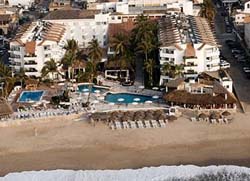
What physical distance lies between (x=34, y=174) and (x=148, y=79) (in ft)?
67.0

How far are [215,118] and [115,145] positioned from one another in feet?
25.1

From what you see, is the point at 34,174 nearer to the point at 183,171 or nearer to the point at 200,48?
the point at 183,171

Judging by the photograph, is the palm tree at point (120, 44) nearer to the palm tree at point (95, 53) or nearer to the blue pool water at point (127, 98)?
the palm tree at point (95, 53)

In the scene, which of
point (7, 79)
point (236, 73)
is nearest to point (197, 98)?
point (236, 73)

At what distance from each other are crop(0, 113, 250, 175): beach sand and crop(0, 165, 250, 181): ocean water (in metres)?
4.08

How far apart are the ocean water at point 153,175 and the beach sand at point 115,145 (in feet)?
13.4

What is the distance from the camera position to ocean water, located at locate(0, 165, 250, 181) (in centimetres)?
3234

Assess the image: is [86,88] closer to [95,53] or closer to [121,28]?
[95,53]

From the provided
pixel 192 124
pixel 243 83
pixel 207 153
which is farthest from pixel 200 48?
pixel 207 153

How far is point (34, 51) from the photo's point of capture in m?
53.4

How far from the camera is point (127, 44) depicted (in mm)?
55156

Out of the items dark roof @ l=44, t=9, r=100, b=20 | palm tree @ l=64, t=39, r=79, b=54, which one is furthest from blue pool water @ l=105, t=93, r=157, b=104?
dark roof @ l=44, t=9, r=100, b=20

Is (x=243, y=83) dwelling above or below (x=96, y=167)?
above

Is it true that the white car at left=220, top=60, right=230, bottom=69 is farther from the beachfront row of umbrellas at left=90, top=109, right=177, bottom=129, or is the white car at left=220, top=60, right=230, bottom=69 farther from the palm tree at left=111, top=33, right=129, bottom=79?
the beachfront row of umbrellas at left=90, top=109, right=177, bottom=129
